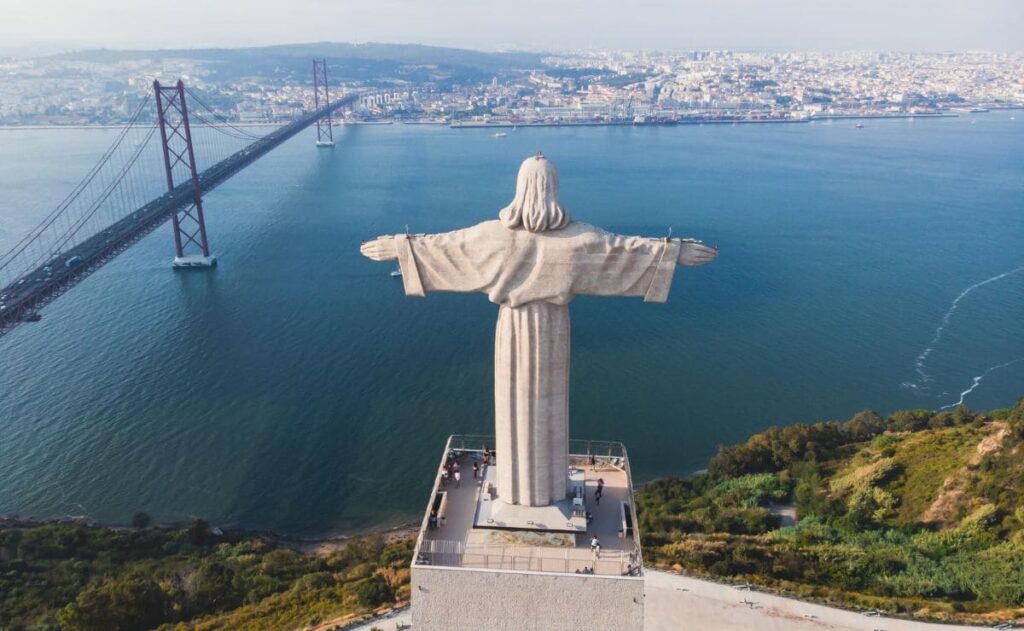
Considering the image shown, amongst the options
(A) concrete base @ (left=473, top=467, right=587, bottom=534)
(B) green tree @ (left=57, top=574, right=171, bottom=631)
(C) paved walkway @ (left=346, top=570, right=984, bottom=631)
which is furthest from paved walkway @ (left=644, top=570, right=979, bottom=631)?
(B) green tree @ (left=57, top=574, right=171, bottom=631)

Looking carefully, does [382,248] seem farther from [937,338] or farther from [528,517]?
[937,338]

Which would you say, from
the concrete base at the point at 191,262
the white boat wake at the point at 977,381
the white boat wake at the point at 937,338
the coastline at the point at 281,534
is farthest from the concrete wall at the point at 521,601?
the concrete base at the point at 191,262

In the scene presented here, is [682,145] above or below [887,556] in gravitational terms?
above

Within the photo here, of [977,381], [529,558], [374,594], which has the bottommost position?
[977,381]

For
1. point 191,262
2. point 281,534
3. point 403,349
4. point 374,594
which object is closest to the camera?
point 374,594

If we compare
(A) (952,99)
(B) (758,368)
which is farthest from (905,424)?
(A) (952,99)

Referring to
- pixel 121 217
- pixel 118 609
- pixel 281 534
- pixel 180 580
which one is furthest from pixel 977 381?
pixel 121 217

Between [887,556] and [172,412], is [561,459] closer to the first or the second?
[887,556]
